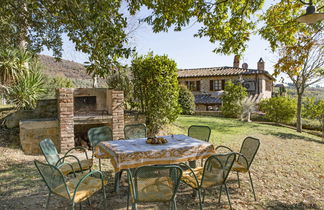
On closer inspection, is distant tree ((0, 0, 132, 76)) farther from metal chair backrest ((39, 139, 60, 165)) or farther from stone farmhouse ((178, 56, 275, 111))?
stone farmhouse ((178, 56, 275, 111))

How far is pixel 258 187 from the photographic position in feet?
14.1

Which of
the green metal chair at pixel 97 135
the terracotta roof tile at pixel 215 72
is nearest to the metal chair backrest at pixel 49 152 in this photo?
the green metal chair at pixel 97 135

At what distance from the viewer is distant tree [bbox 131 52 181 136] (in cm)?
718

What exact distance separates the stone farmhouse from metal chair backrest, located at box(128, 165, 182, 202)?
61.5 ft

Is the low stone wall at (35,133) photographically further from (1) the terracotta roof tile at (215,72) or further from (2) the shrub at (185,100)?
(1) the terracotta roof tile at (215,72)

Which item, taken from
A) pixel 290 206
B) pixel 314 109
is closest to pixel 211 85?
pixel 314 109

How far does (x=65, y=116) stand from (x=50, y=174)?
390 centimetres

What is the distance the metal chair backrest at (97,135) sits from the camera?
4629 millimetres

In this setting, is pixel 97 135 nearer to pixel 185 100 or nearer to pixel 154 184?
pixel 154 184

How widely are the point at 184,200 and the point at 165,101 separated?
403 centimetres

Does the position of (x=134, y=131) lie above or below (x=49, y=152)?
above

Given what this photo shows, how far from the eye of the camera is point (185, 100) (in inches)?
635

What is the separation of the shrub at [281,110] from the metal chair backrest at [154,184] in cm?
1425

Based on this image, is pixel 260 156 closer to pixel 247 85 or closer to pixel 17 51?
pixel 17 51
